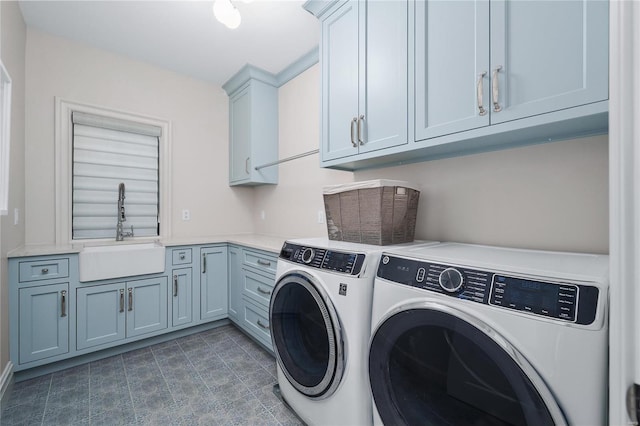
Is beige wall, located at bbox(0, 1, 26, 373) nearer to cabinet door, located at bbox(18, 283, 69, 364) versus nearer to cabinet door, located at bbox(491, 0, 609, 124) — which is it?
cabinet door, located at bbox(18, 283, 69, 364)

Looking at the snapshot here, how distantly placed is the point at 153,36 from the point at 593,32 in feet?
9.57

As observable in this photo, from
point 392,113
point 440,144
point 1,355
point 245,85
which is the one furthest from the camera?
point 245,85

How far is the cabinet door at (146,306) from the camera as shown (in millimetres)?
2361

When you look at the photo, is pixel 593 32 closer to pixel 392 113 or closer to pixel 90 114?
pixel 392 113

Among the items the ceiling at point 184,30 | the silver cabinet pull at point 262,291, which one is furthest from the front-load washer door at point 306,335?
the ceiling at point 184,30

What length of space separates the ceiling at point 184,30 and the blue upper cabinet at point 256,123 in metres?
0.18

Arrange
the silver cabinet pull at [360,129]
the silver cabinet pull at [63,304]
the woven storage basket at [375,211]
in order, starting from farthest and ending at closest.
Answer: the silver cabinet pull at [63,304] < the silver cabinet pull at [360,129] < the woven storage basket at [375,211]

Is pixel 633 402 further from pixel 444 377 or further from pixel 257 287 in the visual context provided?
pixel 257 287

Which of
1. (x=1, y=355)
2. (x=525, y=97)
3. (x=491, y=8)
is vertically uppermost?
(x=491, y=8)

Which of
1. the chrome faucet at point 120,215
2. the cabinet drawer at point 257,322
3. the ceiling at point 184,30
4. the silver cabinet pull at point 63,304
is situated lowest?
the cabinet drawer at point 257,322

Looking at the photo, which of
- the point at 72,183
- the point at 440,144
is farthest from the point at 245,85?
the point at 440,144

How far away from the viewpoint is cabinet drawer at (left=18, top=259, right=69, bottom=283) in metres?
1.94

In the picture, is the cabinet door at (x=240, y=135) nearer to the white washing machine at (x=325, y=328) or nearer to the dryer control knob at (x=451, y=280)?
the white washing machine at (x=325, y=328)

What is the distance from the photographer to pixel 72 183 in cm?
255
